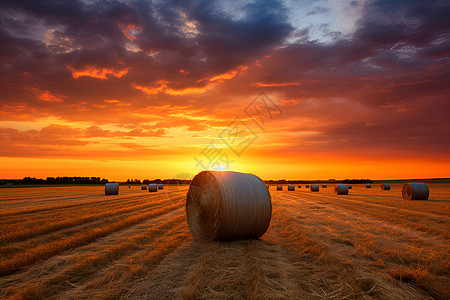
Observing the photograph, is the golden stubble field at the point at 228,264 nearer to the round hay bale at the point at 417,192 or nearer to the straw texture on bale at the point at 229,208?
the straw texture on bale at the point at 229,208

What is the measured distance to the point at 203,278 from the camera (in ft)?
17.9

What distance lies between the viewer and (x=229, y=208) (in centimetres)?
842

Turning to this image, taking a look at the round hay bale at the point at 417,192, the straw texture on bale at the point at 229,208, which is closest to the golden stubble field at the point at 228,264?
the straw texture on bale at the point at 229,208

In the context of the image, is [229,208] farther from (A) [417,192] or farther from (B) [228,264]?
(A) [417,192]

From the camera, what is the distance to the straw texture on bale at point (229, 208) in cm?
847

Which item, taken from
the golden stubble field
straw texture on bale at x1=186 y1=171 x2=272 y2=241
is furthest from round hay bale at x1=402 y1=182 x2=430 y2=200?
straw texture on bale at x1=186 y1=171 x2=272 y2=241

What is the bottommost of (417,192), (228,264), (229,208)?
(228,264)

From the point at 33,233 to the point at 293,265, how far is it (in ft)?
28.2

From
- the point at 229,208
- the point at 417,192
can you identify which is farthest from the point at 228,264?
the point at 417,192

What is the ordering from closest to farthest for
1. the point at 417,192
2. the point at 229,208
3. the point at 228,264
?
1. the point at 228,264
2. the point at 229,208
3. the point at 417,192

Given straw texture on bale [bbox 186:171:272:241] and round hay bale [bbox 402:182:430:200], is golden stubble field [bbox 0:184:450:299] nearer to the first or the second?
straw texture on bale [bbox 186:171:272:241]

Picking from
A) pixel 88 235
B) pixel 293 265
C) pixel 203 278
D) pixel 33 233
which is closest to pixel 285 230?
pixel 293 265

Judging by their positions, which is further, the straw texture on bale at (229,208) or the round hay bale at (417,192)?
the round hay bale at (417,192)

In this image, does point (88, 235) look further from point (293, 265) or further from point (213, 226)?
point (293, 265)
